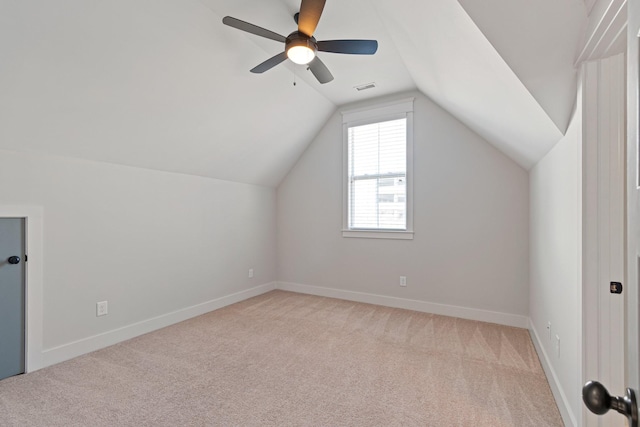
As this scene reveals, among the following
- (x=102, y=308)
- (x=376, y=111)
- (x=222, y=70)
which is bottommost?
(x=102, y=308)

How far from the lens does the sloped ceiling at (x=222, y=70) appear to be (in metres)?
1.60

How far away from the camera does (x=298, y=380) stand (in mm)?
2279

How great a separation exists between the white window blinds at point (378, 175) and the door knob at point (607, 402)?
3400 millimetres

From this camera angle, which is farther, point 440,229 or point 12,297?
point 440,229

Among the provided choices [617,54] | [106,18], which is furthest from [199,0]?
[617,54]

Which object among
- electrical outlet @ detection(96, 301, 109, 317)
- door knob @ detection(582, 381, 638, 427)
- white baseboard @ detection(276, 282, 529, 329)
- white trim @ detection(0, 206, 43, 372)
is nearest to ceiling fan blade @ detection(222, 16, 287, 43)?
white trim @ detection(0, 206, 43, 372)

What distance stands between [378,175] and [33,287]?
146 inches

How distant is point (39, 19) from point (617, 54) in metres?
2.99

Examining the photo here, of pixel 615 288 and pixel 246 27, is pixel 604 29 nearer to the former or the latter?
pixel 615 288

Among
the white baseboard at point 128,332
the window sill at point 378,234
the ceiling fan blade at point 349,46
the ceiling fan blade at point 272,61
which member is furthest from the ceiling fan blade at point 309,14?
the white baseboard at point 128,332

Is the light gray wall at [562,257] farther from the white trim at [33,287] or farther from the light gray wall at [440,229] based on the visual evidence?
the white trim at [33,287]

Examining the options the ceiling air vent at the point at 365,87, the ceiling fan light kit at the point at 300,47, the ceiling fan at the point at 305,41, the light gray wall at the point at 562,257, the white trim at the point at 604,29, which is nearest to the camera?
the white trim at the point at 604,29

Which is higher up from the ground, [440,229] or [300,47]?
[300,47]

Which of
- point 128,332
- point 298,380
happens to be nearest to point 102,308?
point 128,332
